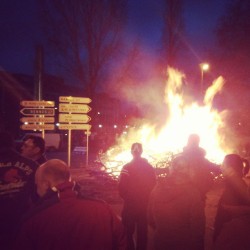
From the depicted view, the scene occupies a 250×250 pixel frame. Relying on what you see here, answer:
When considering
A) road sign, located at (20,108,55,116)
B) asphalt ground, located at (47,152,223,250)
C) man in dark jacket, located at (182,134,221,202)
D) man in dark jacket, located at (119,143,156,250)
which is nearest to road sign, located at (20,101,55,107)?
road sign, located at (20,108,55,116)

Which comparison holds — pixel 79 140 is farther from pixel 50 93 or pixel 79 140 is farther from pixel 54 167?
pixel 54 167

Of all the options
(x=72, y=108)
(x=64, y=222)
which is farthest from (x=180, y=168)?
(x=72, y=108)

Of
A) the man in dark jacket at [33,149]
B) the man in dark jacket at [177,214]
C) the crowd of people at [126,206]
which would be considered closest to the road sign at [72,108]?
the crowd of people at [126,206]

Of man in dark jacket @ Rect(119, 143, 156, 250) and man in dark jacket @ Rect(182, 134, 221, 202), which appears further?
man in dark jacket @ Rect(119, 143, 156, 250)

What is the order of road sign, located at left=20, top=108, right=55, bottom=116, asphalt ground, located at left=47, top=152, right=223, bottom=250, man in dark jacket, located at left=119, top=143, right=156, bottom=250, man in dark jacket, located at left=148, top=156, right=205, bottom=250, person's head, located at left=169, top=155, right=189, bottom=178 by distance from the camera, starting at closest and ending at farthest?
man in dark jacket, located at left=148, top=156, right=205, bottom=250 < person's head, located at left=169, top=155, right=189, bottom=178 < man in dark jacket, located at left=119, top=143, right=156, bottom=250 < asphalt ground, located at left=47, top=152, right=223, bottom=250 < road sign, located at left=20, top=108, right=55, bottom=116

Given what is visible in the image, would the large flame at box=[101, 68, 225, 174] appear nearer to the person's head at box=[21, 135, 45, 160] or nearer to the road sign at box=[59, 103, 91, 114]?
the road sign at box=[59, 103, 91, 114]

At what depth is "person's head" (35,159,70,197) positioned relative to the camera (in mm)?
3066

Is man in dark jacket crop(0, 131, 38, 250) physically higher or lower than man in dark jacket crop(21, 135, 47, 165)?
lower

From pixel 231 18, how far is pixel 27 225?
23.2m

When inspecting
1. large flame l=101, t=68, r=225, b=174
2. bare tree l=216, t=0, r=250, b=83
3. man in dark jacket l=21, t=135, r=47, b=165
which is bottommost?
man in dark jacket l=21, t=135, r=47, b=165

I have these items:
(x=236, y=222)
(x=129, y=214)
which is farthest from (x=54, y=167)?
(x=129, y=214)

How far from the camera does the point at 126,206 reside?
6227 millimetres

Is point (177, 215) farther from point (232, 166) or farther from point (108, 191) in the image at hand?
point (108, 191)

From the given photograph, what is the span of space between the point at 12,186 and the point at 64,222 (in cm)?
173
